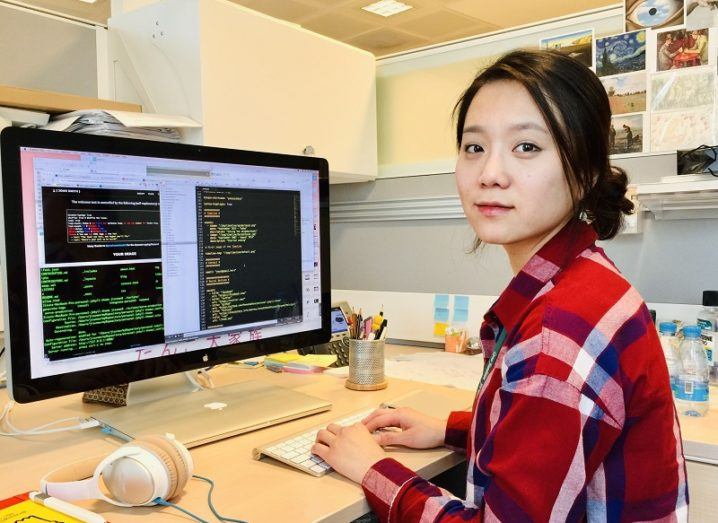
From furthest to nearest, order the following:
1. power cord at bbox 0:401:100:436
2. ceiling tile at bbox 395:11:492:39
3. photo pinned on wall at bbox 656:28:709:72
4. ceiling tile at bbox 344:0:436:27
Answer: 1. ceiling tile at bbox 395:11:492:39
2. ceiling tile at bbox 344:0:436:27
3. photo pinned on wall at bbox 656:28:709:72
4. power cord at bbox 0:401:100:436

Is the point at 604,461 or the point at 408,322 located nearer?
the point at 604,461

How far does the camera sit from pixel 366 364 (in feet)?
3.48

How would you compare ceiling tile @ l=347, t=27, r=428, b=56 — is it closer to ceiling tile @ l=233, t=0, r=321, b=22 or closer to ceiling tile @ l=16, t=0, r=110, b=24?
ceiling tile @ l=233, t=0, r=321, b=22

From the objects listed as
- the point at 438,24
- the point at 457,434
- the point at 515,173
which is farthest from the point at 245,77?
the point at 438,24

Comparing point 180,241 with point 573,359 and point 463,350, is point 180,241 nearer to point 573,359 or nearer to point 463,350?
point 573,359

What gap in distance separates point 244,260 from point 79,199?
10.3 inches

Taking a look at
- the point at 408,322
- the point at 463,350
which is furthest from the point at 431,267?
the point at 463,350

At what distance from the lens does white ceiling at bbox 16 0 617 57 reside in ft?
15.7

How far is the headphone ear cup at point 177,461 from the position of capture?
62 centimetres

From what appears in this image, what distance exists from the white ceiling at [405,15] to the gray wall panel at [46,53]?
11.6 ft

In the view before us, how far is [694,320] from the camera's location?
1.23 metres

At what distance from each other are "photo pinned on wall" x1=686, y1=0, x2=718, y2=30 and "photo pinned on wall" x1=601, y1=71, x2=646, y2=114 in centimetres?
13

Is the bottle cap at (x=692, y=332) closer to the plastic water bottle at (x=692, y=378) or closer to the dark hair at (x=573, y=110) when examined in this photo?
the plastic water bottle at (x=692, y=378)

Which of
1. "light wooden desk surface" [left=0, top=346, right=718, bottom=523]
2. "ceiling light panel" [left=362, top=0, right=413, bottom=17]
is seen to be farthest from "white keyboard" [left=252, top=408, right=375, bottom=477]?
"ceiling light panel" [left=362, top=0, right=413, bottom=17]
